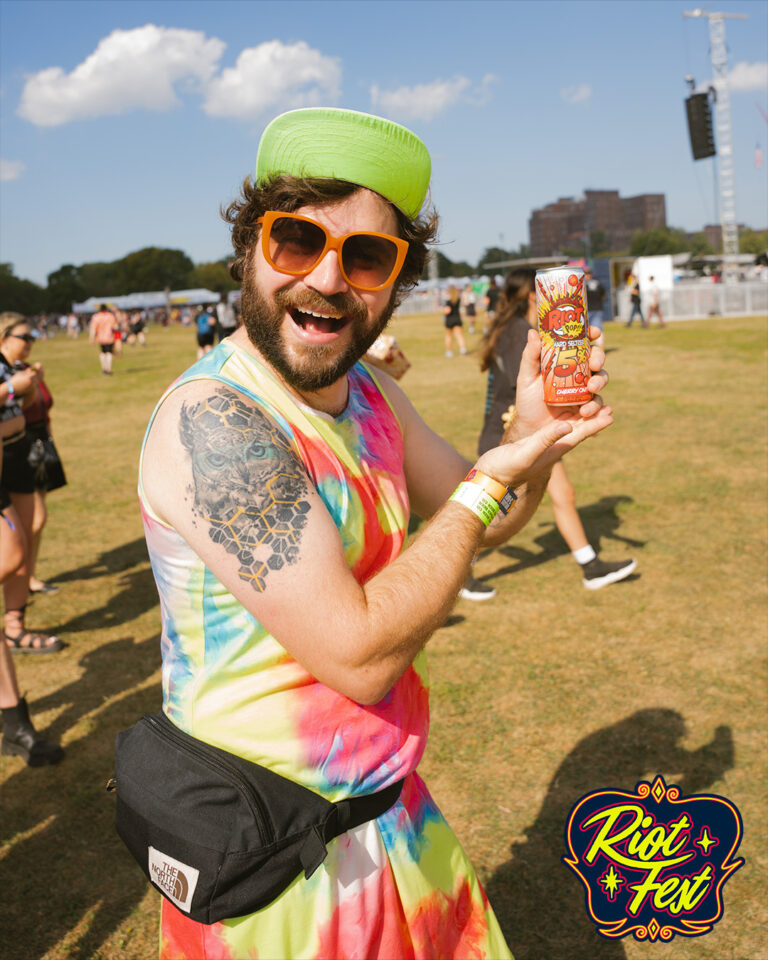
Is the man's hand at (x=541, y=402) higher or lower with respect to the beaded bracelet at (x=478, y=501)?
higher

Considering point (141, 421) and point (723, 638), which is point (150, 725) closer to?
point (723, 638)

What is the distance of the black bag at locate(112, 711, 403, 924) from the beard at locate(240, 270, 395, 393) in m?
0.72

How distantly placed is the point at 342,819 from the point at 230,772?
233 mm

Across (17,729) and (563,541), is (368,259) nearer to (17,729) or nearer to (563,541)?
(17,729)

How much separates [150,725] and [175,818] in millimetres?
196

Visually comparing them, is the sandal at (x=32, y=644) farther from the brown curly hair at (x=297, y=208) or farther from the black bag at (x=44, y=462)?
the brown curly hair at (x=297, y=208)

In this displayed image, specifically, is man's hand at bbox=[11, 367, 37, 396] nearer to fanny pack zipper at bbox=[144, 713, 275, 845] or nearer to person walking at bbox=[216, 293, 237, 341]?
fanny pack zipper at bbox=[144, 713, 275, 845]

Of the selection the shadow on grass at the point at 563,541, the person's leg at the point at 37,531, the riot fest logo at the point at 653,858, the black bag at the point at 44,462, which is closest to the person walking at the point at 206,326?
the person's leg at the point at 37,531

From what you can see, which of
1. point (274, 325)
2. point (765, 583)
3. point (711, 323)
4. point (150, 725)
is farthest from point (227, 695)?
point (711, 323)

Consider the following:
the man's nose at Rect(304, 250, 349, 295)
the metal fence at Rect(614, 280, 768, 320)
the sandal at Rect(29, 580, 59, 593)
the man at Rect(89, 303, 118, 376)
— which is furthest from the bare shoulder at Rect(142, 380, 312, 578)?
the metal fence at Rect(614, 280, 768, 320)

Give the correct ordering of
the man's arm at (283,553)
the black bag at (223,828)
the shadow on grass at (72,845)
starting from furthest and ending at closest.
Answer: the shadow on grass at (72,845) < the black bag at (223,828) < the man's arm at (283,553)

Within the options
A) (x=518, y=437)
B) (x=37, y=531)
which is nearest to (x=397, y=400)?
(x=518, y=437)

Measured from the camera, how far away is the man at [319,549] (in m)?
1.33

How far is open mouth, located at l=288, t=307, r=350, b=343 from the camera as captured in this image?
1.56m
